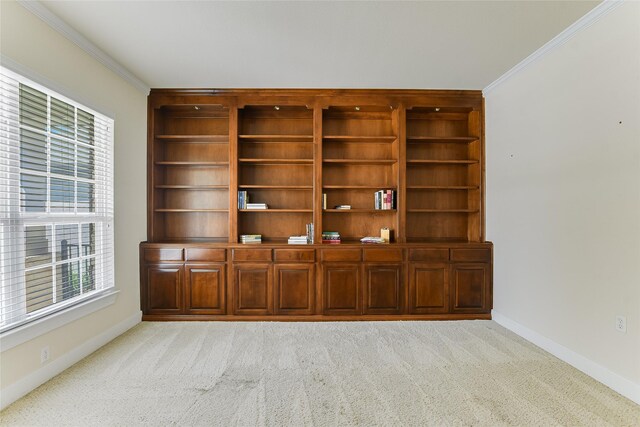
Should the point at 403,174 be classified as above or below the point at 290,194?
above

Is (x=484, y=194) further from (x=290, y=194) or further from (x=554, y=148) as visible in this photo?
(x=290, y=194)

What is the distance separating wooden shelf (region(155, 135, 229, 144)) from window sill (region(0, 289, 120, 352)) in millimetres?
1842

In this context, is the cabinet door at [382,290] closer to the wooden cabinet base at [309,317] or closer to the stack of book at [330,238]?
the wooden cabinet base at [309,317]

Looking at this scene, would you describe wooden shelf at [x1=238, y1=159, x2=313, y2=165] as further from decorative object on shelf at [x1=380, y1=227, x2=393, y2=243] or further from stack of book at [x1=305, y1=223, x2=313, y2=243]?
decorative object on shelf at [x1=380, y1=227, x2=393, y2=243]

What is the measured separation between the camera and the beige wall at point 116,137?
196cm

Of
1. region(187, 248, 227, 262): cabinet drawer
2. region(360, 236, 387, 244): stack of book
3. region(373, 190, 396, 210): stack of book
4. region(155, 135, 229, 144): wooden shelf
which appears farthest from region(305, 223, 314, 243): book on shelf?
region(155, 135, 229, 144): wooden shelf

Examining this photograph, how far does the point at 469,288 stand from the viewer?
343 cm

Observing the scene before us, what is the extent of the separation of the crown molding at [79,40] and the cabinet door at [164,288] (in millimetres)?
2096

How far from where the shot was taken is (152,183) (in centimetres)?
347

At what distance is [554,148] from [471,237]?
1464 mm

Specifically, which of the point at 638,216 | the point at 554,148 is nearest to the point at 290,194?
the point at 554,148

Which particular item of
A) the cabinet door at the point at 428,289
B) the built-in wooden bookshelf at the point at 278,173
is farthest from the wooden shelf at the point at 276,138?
the cabinet door at the point at 428,289

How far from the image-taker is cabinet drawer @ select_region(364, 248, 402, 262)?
3.39m

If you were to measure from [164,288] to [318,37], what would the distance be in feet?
10.2
